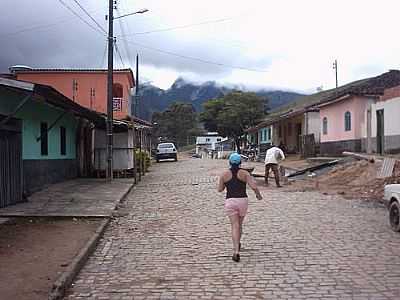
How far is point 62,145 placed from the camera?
2058 cm

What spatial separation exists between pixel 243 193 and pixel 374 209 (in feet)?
19.9

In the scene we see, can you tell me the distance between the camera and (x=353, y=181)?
1797 centimetres

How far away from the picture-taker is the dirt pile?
51.4 ft

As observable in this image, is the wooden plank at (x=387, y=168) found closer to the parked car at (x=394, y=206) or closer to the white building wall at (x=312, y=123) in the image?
the parked car at (x=394, y=206)

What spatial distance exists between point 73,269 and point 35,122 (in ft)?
34.4

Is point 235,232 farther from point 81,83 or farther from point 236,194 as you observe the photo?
point 81,83

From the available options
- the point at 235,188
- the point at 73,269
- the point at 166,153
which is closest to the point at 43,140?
the point at 235,188

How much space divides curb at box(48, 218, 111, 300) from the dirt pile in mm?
8550

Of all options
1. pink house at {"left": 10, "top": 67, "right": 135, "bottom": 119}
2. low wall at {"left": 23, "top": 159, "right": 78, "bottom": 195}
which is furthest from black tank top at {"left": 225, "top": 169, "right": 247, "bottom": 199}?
pink house at {"left": 10, "top": 67, "right": 135, "bottom": 119}

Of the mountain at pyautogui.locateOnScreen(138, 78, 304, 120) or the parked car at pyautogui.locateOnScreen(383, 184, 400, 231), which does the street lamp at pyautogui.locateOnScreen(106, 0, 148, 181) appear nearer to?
the parked car at pyautogui.locateOnScreen(383, 184, 400, 231)

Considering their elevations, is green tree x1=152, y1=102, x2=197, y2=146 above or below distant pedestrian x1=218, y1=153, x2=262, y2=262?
above

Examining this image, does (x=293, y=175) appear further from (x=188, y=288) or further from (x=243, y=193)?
(x=188, y=288)

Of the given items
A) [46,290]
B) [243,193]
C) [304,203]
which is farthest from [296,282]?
[304,203]

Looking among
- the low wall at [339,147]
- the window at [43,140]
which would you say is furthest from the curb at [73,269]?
the low wall at [339,147]
